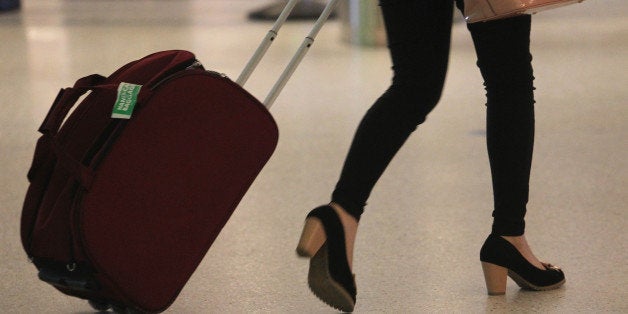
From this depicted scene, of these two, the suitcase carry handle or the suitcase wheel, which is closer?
the suitcase carry handle

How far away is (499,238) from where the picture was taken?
189 cm

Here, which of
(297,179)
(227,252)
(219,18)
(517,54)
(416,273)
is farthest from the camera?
(219,18)

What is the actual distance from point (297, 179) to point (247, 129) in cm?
130

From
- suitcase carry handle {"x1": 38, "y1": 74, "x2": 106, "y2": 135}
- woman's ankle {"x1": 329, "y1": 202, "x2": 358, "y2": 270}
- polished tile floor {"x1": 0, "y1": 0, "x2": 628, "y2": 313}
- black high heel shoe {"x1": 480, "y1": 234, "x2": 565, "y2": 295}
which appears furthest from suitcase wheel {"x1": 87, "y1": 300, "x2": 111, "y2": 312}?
black high heel shoe {"x1": 480, "y1": 234, "x2": 565, "y2": 295}

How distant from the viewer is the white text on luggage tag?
1636mm

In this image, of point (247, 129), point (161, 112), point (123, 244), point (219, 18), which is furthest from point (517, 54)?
point (219, 18)

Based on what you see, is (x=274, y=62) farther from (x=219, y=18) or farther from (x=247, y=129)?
(x=247, y=129)

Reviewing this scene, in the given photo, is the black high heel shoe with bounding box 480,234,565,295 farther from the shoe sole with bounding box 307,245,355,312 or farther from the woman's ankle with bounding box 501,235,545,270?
the shoe sole with bounding box 307,245,355,312

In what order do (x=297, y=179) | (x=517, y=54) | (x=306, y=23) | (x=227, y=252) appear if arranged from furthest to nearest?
(x=306, y=23) < (x=297, y=179) < (x=227, y=252) < (x=517, y=54)

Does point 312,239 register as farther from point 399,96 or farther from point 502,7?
point 502,7

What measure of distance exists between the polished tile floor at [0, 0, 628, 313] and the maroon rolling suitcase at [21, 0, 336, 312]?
26 centimetres

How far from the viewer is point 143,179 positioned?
65.8 inches

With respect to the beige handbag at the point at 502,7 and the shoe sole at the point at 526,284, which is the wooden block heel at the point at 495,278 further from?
the beige handbag at the point at 502,7

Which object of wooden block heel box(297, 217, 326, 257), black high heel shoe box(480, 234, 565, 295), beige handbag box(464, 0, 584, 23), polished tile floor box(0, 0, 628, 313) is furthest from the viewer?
polished tile floor box(0, 0, 628, 313)
